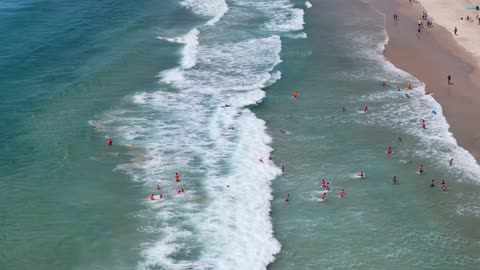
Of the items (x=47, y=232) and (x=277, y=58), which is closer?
(x=47, y=232)

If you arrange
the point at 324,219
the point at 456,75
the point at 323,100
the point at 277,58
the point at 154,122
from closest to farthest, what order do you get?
the point at 324,219
the point at 154,122
the point at 323,100
the point at 456,75
the point at 277,58

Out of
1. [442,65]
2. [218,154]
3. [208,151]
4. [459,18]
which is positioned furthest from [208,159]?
[459,18]

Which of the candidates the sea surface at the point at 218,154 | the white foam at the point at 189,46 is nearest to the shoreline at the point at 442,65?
the sea surface at the point at 218,154

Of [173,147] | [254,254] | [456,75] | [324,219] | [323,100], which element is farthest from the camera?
[456,75]

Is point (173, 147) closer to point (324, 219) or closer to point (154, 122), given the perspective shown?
point (154, 122)

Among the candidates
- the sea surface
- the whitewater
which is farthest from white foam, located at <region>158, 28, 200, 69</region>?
the sea surface

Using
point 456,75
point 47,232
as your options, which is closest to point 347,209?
point 47,232

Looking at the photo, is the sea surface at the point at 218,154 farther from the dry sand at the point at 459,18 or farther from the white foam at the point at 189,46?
the dry sand at the point at 459,18
